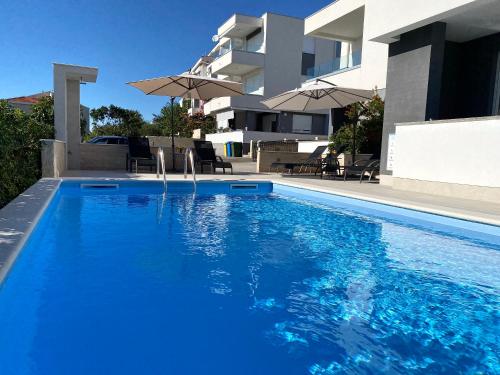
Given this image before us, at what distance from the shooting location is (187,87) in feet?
43.8

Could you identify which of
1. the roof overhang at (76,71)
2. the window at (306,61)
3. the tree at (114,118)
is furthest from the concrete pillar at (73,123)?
the tree at (114,118)

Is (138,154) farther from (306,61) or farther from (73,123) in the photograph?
(306,61)

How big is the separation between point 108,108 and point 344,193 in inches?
1887

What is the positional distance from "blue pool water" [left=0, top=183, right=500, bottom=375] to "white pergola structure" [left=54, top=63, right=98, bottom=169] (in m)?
5.98

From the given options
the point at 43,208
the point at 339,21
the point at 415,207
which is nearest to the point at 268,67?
the point at 339,21

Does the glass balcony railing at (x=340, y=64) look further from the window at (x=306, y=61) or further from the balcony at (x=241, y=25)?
the balcony at (x=241, y=25)

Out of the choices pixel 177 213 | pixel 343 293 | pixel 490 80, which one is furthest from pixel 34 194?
pixel 490 80

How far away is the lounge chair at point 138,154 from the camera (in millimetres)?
12527

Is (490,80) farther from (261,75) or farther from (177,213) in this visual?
(261,75)

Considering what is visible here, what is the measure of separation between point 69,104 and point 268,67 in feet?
76.8

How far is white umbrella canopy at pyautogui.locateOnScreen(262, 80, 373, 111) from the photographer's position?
41.2ft

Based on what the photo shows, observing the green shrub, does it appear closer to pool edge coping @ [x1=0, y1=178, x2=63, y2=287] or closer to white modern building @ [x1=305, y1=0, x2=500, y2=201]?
pool edge coping @ [x1=0, y1=178, x2=63, y2=287]

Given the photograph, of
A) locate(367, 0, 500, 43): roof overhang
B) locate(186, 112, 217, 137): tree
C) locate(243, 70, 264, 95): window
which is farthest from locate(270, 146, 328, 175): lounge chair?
locate(186, 112, 217, 137): tree

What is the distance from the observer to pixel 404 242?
598cm
